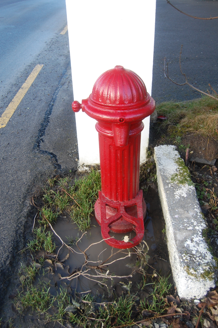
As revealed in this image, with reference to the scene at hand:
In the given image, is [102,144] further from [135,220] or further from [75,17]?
[75,17]

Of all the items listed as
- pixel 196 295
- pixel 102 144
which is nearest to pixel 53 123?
pixel 102 144

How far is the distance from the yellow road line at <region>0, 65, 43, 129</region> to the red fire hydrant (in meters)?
2.52

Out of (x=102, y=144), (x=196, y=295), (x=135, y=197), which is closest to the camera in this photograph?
(x=196, y=295)

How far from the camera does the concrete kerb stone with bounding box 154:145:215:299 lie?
169 centimetres

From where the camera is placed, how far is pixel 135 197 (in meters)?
2.26

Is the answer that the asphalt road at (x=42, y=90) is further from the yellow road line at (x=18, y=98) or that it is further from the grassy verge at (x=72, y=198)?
the grassy verge at (x=72, y=198)

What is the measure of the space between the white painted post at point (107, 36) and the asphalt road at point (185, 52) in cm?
209

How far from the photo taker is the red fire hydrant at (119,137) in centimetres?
165

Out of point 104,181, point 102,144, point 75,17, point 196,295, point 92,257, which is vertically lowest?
point 92,257

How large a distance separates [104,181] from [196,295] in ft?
3.54

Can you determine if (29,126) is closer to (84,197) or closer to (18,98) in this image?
(18,98)

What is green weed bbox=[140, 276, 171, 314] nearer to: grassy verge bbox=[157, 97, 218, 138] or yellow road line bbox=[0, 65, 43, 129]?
grassy verge bbox=[157, 97, 218, 138]

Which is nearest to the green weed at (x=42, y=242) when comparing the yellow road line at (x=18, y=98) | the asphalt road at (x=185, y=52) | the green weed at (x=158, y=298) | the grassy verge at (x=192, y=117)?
the green weed at (x=158, y=298)

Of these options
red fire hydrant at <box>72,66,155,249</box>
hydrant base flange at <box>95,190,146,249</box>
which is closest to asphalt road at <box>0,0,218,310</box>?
hydrant base flange at <box>95,190,146,249</box>
